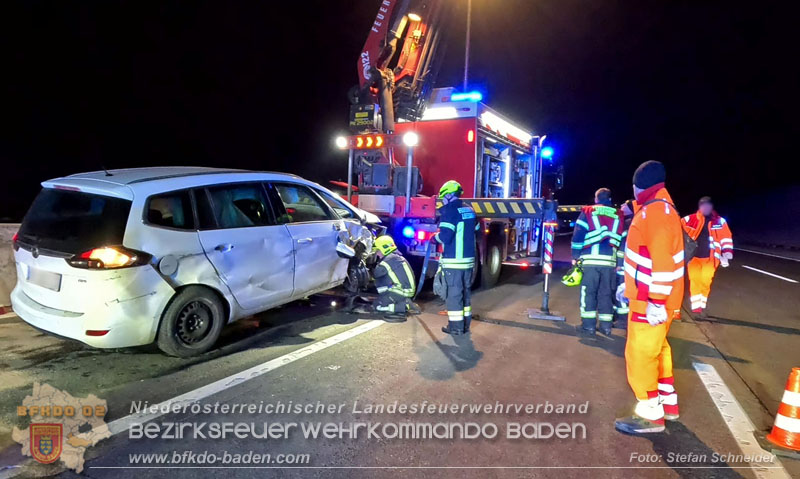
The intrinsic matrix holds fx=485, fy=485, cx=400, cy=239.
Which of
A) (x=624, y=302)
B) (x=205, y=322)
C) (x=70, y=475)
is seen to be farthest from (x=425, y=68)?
(x=70, y=475)

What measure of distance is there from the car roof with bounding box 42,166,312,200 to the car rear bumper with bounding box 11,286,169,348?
928 millimetres

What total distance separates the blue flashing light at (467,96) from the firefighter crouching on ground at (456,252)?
11.6ft

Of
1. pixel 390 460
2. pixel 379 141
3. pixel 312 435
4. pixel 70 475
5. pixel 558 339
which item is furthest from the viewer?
pixel 379 141

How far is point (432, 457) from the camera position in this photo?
3014 mm

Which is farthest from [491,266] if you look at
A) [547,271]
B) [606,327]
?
[606,327]

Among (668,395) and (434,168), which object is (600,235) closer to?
(668,395)

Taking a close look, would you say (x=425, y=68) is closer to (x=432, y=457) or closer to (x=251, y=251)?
(x=251, y=251)

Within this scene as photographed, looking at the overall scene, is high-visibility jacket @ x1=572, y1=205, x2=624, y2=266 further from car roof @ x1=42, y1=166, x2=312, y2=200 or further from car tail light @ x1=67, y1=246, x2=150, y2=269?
car tail light @ x1=67, y1=246, x2=150, y2=269

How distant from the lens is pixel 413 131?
26.9ft

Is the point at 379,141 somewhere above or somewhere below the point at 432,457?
above

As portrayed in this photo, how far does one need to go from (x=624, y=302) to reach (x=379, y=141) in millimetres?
4591

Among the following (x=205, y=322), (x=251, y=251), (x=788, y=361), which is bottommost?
(x=788, y=361)

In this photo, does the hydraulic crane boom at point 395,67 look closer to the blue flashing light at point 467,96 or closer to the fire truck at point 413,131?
the fire truck at point 413,131

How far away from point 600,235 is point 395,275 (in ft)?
8.17
